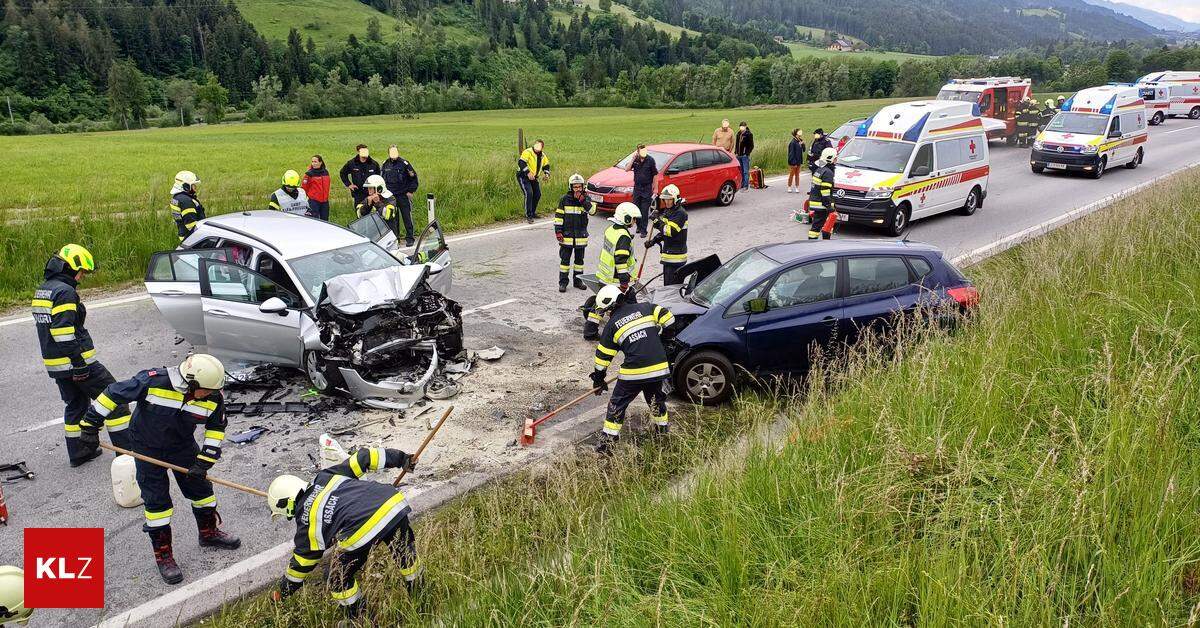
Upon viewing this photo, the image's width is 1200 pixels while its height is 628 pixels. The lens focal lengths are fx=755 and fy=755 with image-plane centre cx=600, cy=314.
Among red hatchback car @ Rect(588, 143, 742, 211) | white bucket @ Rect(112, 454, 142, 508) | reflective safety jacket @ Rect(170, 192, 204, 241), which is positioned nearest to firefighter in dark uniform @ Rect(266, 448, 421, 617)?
white bucket @ Rect(112, 454, 142, 508)

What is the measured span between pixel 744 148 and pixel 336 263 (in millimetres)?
13532

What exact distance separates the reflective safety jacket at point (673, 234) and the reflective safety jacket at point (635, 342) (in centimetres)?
392

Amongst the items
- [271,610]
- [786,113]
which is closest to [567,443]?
[271,610]

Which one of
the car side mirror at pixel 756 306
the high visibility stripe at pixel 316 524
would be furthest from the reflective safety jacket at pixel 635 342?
the high visibility stripe at pixel 316 524

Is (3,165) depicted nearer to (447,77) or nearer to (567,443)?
(567,443)

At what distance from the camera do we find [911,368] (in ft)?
19.7

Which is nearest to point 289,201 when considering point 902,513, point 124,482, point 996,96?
point 124,482

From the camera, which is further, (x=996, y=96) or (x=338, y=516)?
(x=996, y=96)

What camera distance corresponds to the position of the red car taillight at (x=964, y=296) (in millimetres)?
8117

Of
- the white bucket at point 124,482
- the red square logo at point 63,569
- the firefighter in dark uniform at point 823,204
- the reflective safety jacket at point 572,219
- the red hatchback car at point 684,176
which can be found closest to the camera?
the red square logo at point 63,569

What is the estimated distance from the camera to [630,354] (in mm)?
6613

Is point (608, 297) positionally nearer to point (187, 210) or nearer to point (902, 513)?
point (902, 513)

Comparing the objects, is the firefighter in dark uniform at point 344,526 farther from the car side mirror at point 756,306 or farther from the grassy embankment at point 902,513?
the car side mirror at point 756,306

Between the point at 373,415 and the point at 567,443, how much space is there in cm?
206
